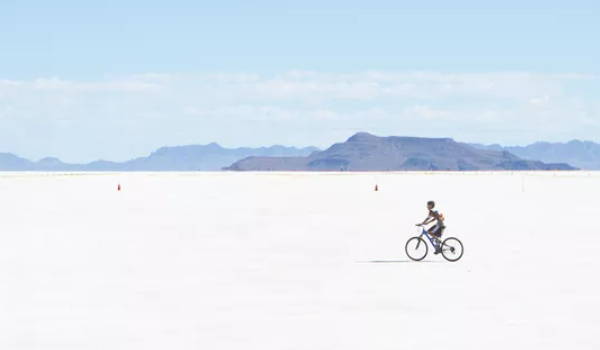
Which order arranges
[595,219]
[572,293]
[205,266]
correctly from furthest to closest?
[595,219] → [205,266] → [572,293]

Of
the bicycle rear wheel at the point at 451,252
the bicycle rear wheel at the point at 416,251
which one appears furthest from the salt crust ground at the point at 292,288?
the bicycle rear wheel at the point at 416,251

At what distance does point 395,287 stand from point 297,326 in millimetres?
4786

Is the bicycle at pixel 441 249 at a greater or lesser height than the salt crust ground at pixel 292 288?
greater

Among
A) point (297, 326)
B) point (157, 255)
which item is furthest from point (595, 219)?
point (297, 326)

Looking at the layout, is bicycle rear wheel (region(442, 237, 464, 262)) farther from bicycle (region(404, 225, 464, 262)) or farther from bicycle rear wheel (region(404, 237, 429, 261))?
bicycle rear wheel (region(404, 237, 429, 261))

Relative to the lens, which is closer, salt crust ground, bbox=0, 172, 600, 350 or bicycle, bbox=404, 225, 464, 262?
salt crust ground, bbox=0, 172, 600, 350

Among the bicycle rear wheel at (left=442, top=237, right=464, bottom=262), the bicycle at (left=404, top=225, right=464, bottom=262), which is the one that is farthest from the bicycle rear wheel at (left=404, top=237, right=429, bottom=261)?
the bicycle rear wheel at (left=442, top=237, right=464, bottom=262)

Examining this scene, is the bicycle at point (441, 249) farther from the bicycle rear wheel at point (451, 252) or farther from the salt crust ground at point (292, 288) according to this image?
the salt crust ground at point (292, 288)

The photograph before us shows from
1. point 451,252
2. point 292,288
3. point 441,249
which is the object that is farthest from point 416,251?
point 292,288

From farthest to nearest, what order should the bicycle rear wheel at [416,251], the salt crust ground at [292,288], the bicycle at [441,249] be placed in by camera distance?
1. the bicycle rear wheel at [416,251]
2. the bicycle at [441,249]
3. the salt crust ground at [292,288]

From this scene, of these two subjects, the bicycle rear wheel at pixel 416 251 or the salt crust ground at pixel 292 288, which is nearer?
the salt crust ground at pixel 292 288

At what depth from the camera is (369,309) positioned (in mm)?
15438

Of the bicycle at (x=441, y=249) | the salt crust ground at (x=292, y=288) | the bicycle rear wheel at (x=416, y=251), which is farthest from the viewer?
the bicycle rear wheel at (x=416, y=251)

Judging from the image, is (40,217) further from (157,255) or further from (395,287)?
(395,287)
